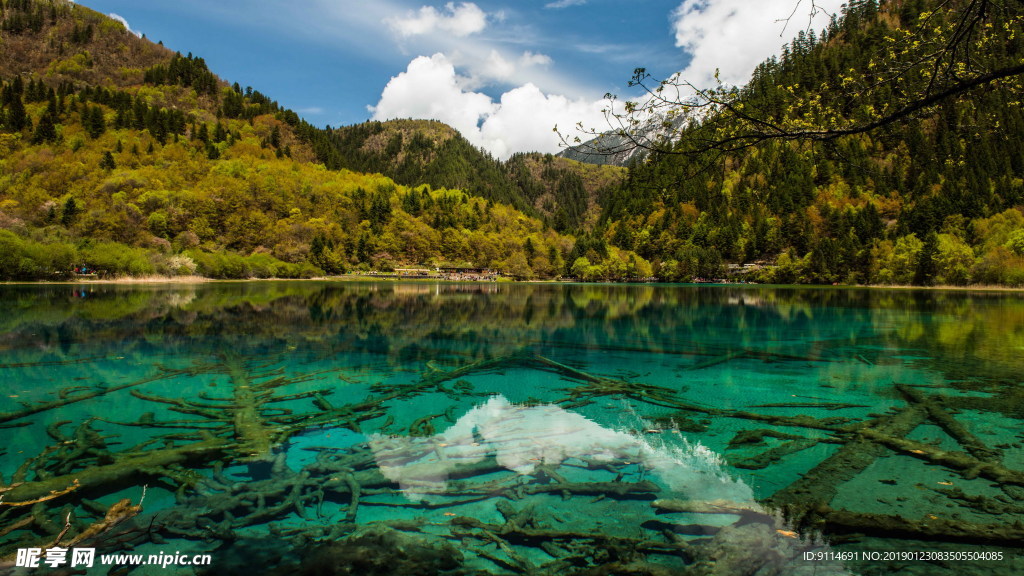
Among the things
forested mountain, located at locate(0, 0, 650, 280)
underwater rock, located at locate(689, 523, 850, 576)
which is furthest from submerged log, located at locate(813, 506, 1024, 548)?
forested mountain, located at locate(0, 0, 650, 280)

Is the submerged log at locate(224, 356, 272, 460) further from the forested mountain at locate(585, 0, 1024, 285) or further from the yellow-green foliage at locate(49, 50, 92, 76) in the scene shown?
the yellow-green foliage at locate(49, 50, 92, 76)

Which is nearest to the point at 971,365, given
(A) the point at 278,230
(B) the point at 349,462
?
(B) the point at 349,462

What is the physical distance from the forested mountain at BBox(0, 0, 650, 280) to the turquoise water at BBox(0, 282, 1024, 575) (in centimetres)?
6649

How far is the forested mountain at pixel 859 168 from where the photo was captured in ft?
18.2

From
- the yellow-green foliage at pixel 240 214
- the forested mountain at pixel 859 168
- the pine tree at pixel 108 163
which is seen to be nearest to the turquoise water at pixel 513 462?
the forested mountain at pixel 859 168

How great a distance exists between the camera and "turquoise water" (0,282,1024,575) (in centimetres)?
435

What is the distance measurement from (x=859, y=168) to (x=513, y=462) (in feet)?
18.1

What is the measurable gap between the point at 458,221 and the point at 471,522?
16312 centimetres

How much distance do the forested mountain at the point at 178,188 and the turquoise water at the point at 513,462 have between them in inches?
2618

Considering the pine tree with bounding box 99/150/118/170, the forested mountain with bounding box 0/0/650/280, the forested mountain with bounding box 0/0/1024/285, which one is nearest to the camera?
the forested mountain with bounding box 0/0/650/280

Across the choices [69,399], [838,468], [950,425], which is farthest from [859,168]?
[69,399]

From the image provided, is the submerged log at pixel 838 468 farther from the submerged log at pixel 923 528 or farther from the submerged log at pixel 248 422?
the submerged log at pixel 248 422

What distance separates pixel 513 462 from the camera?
6.43 m
